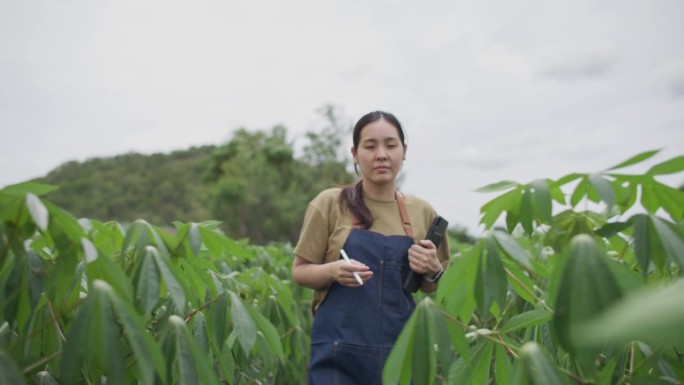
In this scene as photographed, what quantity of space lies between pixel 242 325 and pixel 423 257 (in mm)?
559

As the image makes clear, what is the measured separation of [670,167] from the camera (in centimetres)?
74

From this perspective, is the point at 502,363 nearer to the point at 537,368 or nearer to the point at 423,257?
the point at 537,368

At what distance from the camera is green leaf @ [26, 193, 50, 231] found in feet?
2.16

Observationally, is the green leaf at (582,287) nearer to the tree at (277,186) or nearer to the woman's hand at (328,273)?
the woman's hand at (328,273)

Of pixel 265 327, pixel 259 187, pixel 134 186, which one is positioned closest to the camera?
pixel 265 327

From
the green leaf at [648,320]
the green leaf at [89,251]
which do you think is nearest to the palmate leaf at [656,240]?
the green leaf at [648,320]

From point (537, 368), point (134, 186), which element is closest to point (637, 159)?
point (537, 368)

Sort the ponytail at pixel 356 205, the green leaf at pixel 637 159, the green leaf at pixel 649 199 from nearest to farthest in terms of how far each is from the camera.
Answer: the green leaf at pixel 637 159 → the green leaf at pixel 649 199 → the ponytail at pixel 356 205

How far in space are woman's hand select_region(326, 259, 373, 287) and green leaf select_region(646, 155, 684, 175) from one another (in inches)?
27.1

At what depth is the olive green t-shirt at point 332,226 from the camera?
1.48 meters

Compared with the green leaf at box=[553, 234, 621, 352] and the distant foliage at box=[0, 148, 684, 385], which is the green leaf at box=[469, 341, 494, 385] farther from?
the green leaf at box=[553, 234, 621, 352]

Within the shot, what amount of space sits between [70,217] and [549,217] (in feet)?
2.22

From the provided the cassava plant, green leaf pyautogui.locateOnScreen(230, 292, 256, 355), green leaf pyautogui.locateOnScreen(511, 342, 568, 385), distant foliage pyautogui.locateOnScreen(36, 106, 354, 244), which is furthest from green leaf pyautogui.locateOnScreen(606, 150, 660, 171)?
distant foliage pyautogui.locateOnScreen(36, 106, 354, 244)

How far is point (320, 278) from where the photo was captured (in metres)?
1.42
